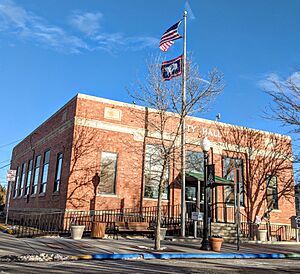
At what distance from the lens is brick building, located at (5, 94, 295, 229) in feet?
64.4

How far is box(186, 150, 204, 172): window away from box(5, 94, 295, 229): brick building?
0.06 meters

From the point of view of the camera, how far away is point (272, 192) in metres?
25.7

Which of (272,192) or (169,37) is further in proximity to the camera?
(272,192)

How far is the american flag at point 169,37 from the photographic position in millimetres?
20469

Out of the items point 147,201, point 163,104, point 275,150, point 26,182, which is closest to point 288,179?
point 275,150

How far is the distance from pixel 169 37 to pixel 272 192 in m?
13.5

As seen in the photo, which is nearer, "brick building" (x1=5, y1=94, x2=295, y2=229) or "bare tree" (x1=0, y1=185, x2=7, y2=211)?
"brick building" (x1=5, y1=94, x2=295, y2=229)

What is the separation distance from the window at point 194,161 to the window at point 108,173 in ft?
16.2

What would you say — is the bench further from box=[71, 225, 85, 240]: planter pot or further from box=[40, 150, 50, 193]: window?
box=[40, 150, 50, 193]: window

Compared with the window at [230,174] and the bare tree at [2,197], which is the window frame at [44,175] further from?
the bare tree at [2,197]

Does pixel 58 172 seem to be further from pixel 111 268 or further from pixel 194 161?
pixel 111 268

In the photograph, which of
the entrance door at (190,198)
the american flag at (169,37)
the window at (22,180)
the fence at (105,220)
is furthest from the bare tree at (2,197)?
the american flag at (169,37)

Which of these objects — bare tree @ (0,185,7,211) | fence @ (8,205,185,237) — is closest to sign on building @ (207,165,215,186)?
fence @ (8,205,185,237)

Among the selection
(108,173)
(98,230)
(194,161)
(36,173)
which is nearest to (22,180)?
(36,173)
